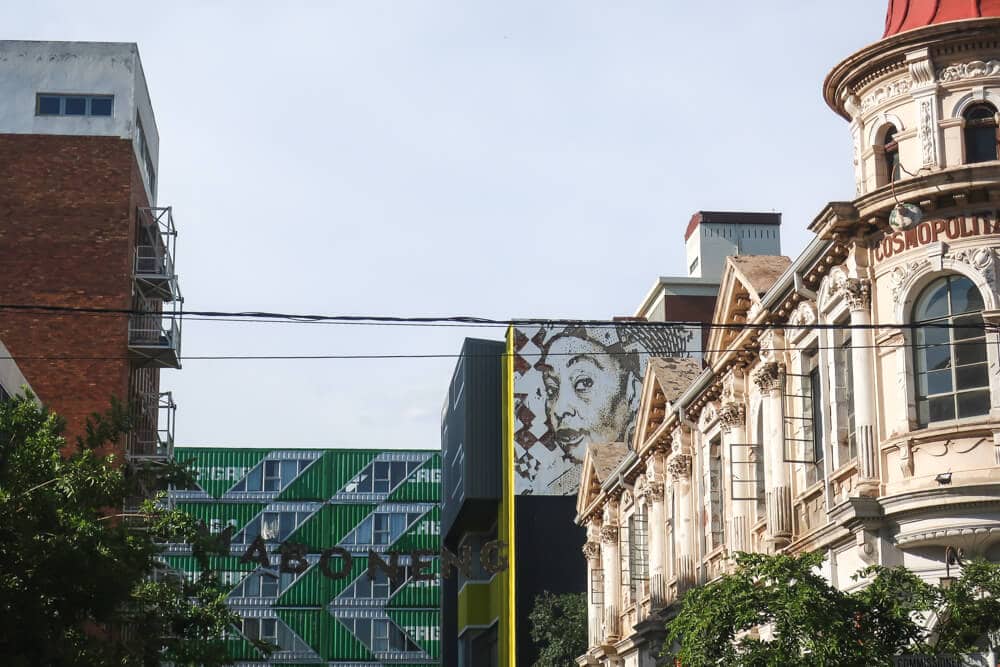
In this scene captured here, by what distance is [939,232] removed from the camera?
90.8 feet

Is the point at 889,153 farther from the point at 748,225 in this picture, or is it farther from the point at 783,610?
the point at 748,225

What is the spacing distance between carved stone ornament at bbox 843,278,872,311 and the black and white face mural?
44.7 m

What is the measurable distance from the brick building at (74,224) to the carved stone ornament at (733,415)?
2432 cm

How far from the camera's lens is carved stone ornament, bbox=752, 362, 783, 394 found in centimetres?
3419

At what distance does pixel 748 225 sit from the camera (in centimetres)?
7881

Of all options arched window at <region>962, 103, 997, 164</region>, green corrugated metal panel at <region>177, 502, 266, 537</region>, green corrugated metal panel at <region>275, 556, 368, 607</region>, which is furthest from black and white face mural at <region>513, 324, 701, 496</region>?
arched window at <region>962, 103, 997, 164</region>

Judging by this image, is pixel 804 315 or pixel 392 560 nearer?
pixel 804 315

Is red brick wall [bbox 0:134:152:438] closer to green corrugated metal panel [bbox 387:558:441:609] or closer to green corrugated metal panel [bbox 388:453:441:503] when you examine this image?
green corrugated metal panel [bbox 387:558:441:609]

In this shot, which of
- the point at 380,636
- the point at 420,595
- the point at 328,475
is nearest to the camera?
the point at 380,636

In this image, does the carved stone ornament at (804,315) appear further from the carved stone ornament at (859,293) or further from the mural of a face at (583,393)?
the mural of a face at (583,393)

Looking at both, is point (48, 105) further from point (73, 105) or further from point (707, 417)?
point (707, 417)

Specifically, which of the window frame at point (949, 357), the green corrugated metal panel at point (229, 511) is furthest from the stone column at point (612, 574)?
the green corrugated metal panel at point (229, 511)

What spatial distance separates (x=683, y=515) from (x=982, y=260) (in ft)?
57.2

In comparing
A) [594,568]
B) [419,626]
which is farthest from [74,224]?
[419,626]
